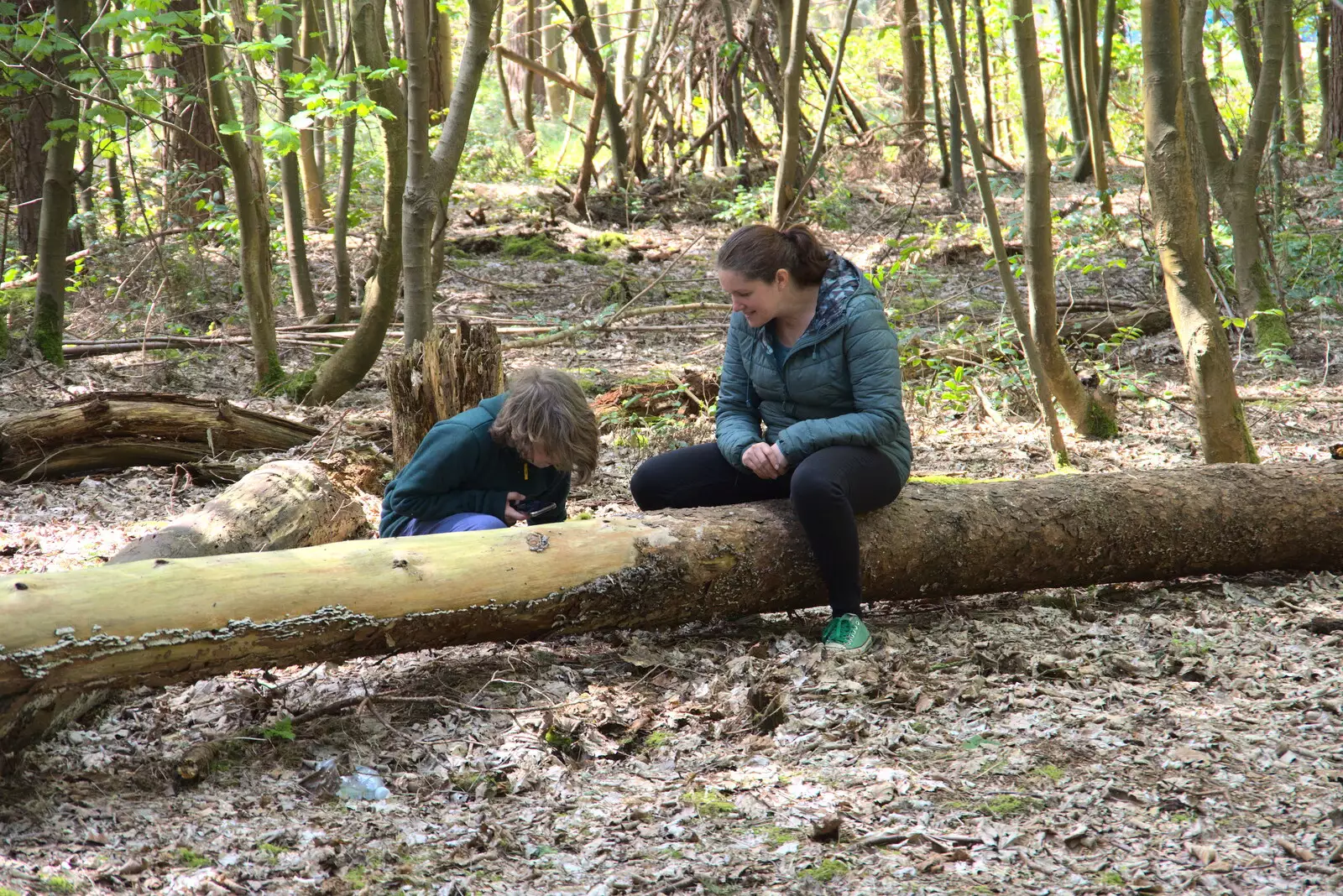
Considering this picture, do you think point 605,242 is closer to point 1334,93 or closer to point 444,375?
point 444,375

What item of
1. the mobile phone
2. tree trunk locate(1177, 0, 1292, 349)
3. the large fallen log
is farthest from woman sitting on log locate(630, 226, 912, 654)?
tree trunk locate(1177, 0, 1292, 349)

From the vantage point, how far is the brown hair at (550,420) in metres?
3.60

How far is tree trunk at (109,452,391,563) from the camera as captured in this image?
13.2 ft

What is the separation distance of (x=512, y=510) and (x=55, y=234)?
16.6 ft

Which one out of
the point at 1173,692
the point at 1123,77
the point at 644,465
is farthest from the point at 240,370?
the point at 1123,77

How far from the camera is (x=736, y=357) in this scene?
404cm

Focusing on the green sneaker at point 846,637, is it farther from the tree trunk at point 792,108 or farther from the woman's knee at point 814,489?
the tree trunk at point 792,108

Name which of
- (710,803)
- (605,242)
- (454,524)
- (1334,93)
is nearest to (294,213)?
(605,242)

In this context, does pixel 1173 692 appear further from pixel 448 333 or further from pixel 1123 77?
pixel 1123 77

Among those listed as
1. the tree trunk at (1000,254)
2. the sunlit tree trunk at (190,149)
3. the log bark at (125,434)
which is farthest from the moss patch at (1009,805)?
the sunlit tree trunk at (190,149)

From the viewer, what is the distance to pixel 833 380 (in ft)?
12.4

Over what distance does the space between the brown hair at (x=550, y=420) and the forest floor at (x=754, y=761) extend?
2.26ft

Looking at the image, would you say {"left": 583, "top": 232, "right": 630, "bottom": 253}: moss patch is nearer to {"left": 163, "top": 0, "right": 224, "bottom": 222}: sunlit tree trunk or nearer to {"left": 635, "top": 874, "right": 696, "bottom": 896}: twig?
{"left": 163, "top": 0, "right": 224, "bottom": 222}: sunlit tree trunk

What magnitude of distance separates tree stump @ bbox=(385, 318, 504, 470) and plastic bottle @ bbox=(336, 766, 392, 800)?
238cm
